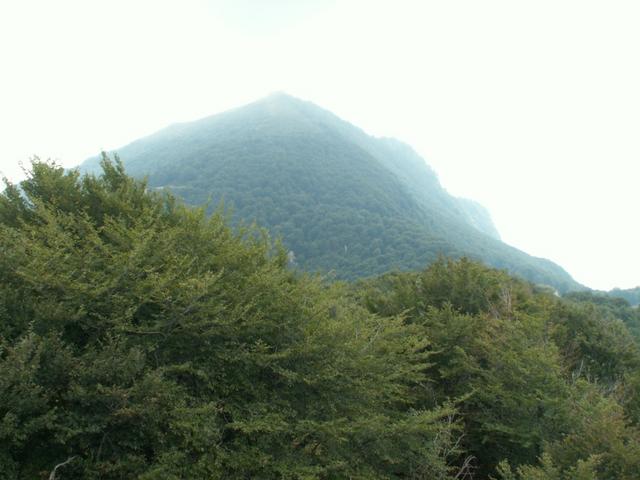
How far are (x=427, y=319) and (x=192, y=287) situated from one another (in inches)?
410

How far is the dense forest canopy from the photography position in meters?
6.35

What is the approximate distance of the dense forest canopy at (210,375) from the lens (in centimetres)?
635

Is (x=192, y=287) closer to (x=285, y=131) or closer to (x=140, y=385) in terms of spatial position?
(x=140, y=385)

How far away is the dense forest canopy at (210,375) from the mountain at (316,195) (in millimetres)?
72095

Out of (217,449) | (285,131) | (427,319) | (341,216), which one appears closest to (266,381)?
(217,449)

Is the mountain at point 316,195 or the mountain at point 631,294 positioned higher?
the mountain at point 316,195

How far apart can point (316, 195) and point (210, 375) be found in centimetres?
12813

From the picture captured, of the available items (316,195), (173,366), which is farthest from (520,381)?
(316,195)

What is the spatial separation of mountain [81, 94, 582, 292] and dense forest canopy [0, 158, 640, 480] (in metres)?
72.1

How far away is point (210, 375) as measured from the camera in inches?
305

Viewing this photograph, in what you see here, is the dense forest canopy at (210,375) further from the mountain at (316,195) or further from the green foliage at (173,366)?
the mountain at (316,195)

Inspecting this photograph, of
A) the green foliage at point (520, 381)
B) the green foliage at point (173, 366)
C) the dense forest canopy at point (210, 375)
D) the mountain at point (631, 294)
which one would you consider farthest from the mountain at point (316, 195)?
the green foliage at point (173, 366)

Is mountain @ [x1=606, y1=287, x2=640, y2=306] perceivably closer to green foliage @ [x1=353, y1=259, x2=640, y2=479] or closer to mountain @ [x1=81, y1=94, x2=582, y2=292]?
mountain @ [x1=81, y1=94, x2=582, y2=292]

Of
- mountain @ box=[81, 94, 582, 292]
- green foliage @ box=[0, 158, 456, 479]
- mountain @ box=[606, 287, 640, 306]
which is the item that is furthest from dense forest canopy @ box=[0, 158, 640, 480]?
mountain @ box=[606, 287, 640, 306]
